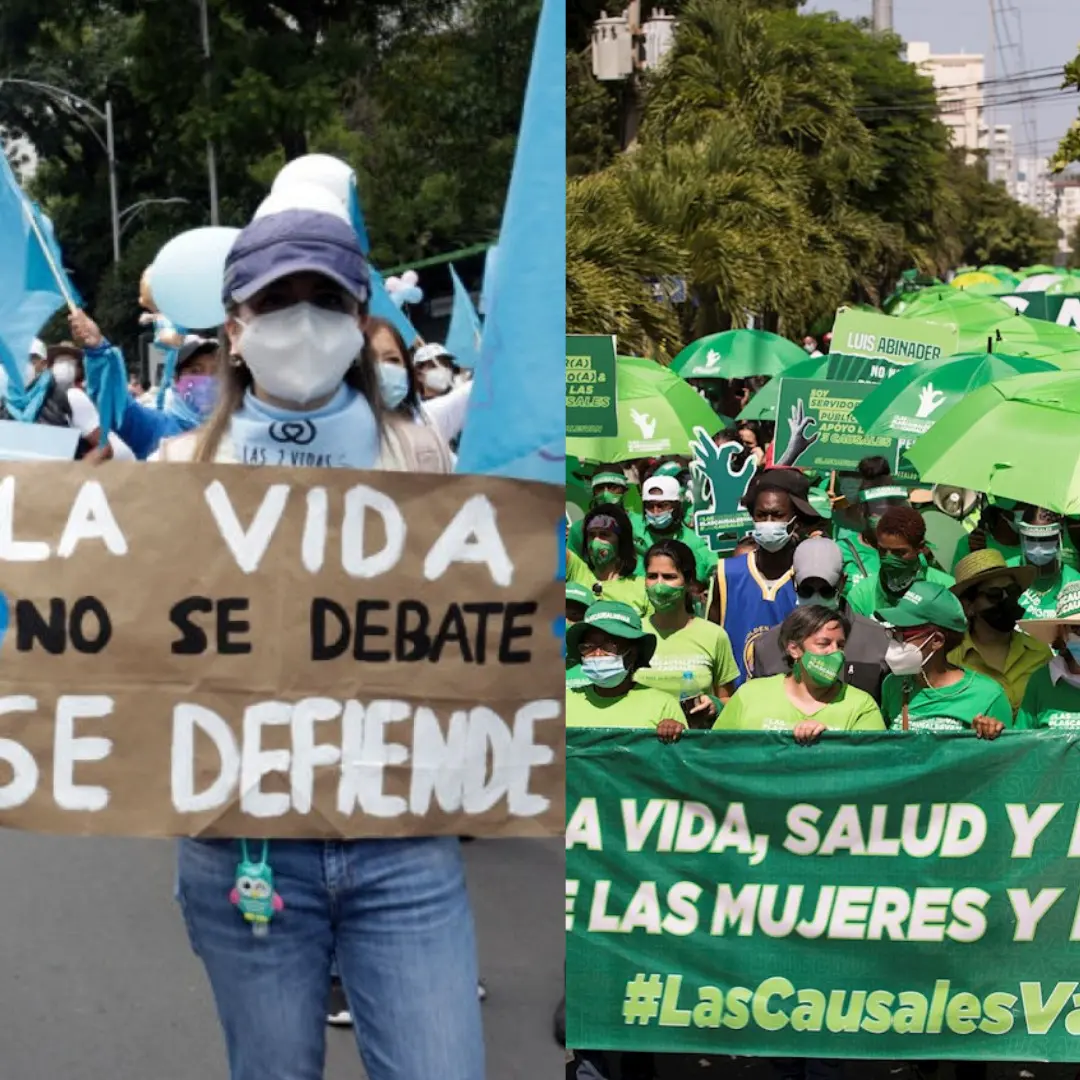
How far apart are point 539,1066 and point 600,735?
2078mm

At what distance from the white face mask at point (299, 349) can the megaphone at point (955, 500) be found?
7.59 m

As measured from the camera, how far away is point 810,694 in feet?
16.9

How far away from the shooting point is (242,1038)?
107 inches

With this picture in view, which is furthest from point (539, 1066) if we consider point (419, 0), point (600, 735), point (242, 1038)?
point (600, 735)

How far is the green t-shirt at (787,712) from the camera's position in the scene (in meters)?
5.06

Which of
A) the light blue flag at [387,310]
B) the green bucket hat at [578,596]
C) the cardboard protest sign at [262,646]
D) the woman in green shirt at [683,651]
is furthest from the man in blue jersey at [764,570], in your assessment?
the light blue flag at [387,310]

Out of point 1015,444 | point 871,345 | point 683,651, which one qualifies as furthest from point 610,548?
point 871,345

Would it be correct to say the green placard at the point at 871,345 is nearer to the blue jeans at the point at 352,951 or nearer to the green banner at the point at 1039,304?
the blue jeans at the point at 352,951

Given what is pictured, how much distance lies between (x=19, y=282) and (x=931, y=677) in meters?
3.45

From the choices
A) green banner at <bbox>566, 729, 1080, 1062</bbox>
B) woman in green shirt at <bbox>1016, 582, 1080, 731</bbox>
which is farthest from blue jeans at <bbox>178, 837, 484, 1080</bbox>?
woman in green shirt at <bbox>1016, 582, 1080, 731</bbox>

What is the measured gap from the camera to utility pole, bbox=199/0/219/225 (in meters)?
2.64

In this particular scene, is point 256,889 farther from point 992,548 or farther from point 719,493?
point 719,493

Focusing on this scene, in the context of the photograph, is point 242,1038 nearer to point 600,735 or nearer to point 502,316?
point 502,316

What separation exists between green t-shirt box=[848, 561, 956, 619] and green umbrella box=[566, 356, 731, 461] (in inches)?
107
